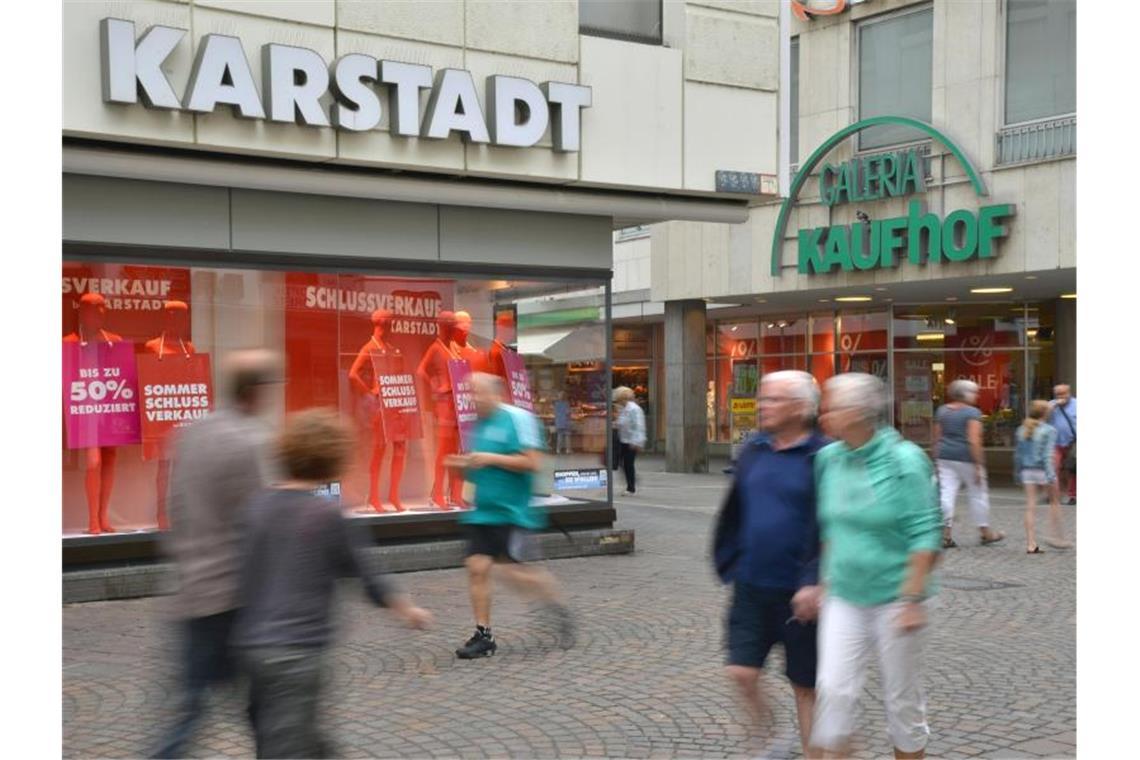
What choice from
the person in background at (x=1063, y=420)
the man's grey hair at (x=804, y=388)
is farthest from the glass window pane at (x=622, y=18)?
the man's grey hair at (x=804, y=388)

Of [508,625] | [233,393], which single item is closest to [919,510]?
[233,393]

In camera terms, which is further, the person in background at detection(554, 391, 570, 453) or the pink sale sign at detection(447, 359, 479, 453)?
the person in background at detection(554, 391, 570, 453)

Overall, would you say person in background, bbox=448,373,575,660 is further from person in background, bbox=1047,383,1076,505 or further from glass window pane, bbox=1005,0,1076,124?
glass window pane, bbox=1005,0,1076,124

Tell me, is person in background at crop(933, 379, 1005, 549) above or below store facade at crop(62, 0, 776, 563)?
below

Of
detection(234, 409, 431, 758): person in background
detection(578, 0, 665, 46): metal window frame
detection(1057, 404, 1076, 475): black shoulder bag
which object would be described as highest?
detection(578, 0, 665, 46): metal window frame

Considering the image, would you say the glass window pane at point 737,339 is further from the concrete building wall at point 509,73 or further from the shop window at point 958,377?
the concrete building wall at point 509,73

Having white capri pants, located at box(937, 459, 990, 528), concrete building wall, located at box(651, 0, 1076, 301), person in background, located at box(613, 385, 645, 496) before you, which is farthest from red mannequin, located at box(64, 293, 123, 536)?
concrete building wall, located at box(651, 0, 1076, 301)

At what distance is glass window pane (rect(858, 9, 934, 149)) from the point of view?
2216cm

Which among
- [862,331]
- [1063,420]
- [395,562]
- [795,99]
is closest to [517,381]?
[395,562]

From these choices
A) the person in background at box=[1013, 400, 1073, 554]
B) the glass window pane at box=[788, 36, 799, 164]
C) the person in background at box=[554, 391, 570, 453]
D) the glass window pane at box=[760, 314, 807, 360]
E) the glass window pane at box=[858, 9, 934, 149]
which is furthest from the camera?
the glass window pane at box=[760, 314, 807, 360]

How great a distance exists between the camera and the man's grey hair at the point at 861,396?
16.0 feet

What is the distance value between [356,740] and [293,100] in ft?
20.6

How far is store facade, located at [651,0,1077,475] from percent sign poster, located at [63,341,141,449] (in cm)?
784

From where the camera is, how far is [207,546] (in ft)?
16.7
